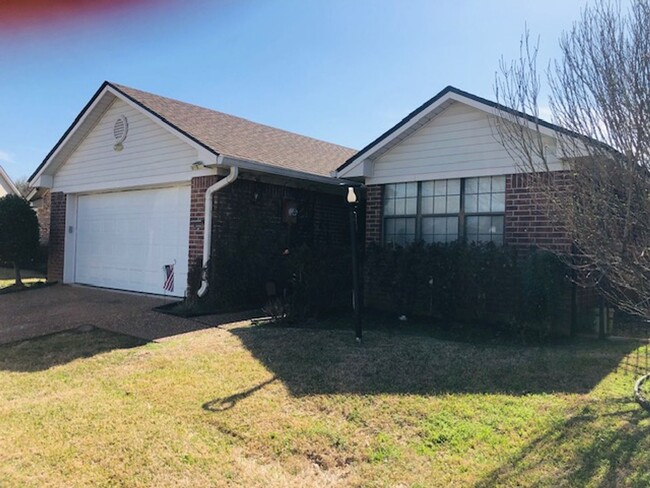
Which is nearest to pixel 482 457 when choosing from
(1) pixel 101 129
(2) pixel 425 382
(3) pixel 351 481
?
(3) pixel 351 481

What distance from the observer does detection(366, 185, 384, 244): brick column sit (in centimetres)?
1079

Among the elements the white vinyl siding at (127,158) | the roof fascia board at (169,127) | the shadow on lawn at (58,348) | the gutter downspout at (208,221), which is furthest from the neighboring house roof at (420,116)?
the shadow on lawn at (58,348)

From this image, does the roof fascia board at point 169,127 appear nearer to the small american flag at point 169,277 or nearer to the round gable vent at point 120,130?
the round gable vent at point 120,130

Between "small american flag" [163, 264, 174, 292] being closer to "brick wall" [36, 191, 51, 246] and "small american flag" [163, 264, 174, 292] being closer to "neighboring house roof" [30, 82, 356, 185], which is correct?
"neighboring house roof" [30, 82, 356, 185]

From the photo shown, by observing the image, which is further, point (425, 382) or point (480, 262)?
point (480, 262)

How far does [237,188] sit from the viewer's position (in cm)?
1108

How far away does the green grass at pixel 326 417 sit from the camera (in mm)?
3799

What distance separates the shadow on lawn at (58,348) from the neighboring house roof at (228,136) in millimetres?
4227

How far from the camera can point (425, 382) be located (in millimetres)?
5516

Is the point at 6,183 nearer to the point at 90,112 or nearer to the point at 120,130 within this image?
the point at 90,112

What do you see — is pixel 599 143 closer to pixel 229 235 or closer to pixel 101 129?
pixel 229 235

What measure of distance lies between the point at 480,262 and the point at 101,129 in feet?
35.2

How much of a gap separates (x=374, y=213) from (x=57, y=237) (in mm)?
9925

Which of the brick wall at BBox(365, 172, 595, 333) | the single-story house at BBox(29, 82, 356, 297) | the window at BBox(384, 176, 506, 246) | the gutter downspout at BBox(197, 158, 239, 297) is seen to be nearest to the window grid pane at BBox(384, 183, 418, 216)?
the window at BBox(384, 176, 506, 246)
